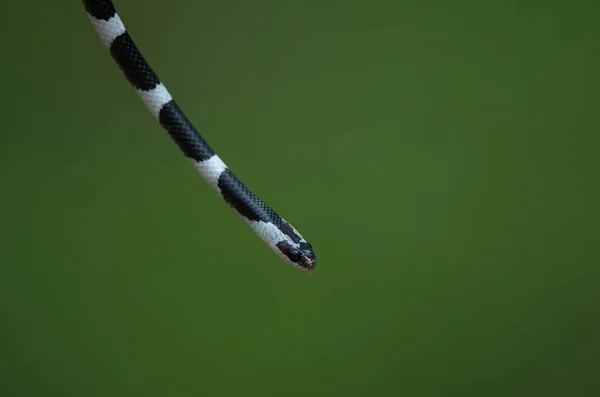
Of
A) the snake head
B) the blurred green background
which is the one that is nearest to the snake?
the snake head

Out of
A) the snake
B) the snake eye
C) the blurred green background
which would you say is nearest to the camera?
the snake

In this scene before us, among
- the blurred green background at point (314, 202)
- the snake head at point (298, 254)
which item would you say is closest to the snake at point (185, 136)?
the snake head at point (298, 254)

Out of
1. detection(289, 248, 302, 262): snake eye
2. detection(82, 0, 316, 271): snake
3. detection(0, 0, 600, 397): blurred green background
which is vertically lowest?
detection(289, 248, 302, 262): snake eye

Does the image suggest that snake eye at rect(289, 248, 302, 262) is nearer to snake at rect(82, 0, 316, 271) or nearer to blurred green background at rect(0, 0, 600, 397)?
snake at rect(82, 0, 316, 271)

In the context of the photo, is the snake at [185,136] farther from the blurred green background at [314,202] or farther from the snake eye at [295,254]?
the blurred green background at [314,202]

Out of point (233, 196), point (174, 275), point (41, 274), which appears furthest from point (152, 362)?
point (233, 196)

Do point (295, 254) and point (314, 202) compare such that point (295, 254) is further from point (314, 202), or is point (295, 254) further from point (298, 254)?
point (314, 202)

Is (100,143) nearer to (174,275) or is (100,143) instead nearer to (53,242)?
(53,242)
